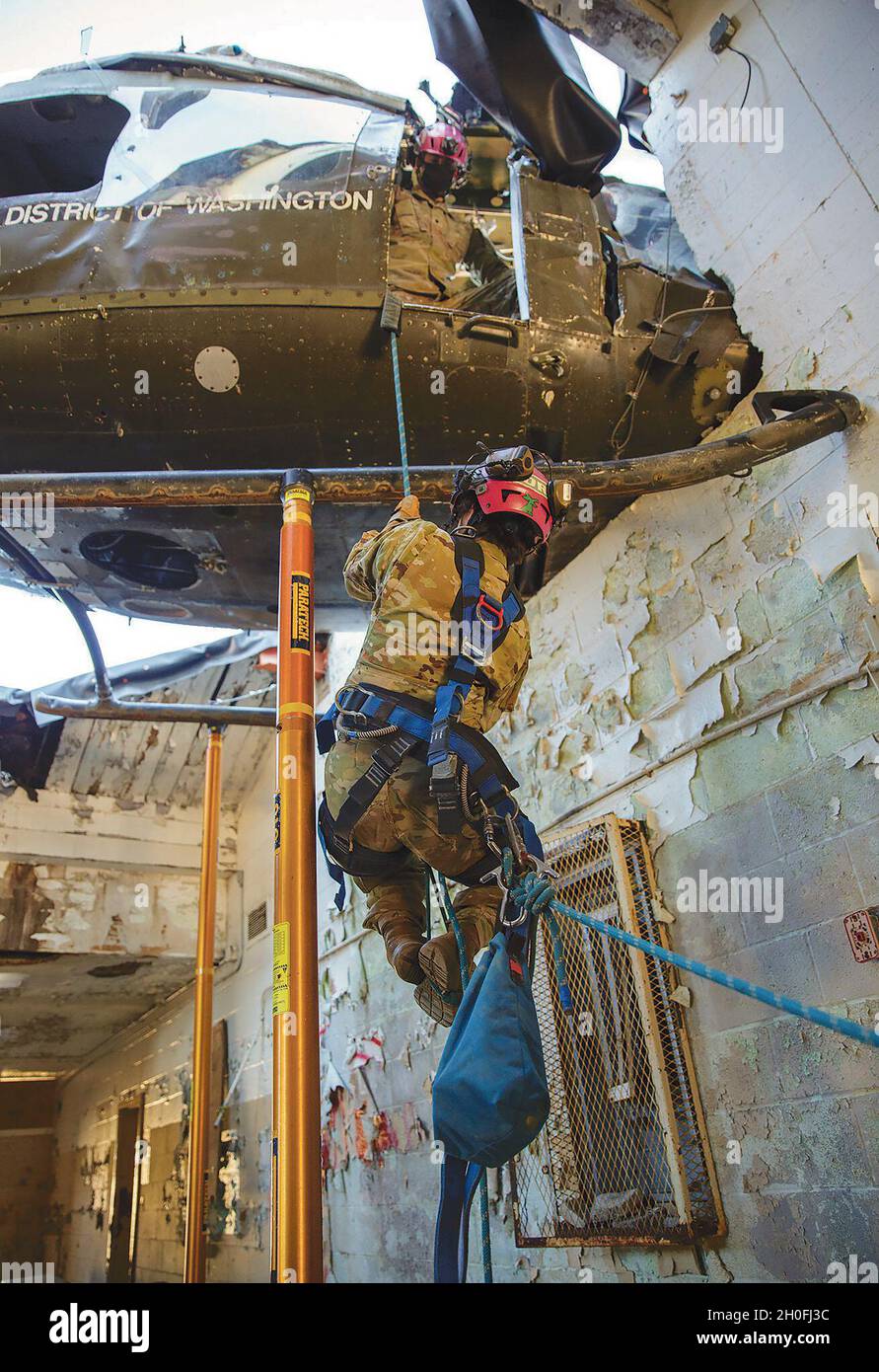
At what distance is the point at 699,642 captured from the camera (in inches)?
141

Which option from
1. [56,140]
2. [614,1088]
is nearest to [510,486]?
[614,1088]

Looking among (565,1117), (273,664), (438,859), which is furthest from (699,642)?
(273,664)

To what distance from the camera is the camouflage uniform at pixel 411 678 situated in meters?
2.46

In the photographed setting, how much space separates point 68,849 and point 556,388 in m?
5.99

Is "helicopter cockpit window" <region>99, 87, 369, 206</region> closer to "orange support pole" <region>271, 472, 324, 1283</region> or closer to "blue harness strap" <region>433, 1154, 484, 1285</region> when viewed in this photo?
"orange support pole" <region>271, 472, 324, 1283</region>

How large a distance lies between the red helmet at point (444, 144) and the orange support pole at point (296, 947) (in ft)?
8.12

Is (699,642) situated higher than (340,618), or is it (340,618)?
(340,618)

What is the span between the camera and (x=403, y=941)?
8.36 ft

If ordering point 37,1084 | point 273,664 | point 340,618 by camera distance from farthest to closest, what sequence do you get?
point 37,1084, point 273,664, point 340,618

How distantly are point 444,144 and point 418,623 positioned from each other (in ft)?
9.97

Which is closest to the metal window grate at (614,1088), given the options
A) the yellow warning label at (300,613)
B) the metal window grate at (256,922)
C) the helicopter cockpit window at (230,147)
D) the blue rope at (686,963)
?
the blue rope at (686,963)

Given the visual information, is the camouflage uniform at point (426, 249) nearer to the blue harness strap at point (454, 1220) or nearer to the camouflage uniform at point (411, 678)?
the camouflage uniform at point (411, 678)
